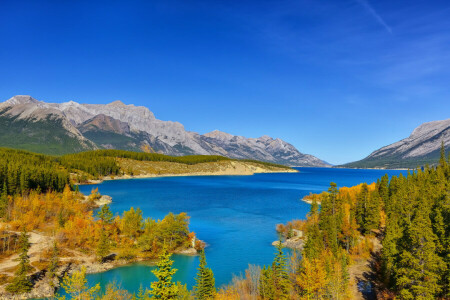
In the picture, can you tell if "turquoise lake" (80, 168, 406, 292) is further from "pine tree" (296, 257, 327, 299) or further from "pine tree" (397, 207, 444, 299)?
"pine tree" (397, 207, 444, 299)

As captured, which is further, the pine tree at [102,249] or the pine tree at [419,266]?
the pine tree at [102,249]

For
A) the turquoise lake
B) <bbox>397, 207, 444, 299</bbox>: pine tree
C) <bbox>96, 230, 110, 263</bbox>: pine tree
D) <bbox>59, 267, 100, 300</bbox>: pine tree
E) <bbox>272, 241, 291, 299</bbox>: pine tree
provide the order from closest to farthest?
<bbox>59, 267, 100, 300</bbox>: pine tree → <bbox>397, 207, 444, 299</bbox>: pine tree → <bbox>272, 241, 291, 299</bbox>: pine tree → the turquoise lake → <bbox>96, 230, 110, 263</bbox>: pine tree

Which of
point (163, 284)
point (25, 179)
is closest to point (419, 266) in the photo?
point (163, 284)

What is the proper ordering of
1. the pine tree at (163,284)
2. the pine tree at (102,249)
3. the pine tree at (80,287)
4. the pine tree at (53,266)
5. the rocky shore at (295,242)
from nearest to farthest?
1. the pine tree at (163,284)
2. the pine tree at (80,287)
3. the pine tree at (53,266)
4. the pine tree at (102,249)
5. the rocky shore at (295,242)

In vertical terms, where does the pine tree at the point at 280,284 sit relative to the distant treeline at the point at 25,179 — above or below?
below

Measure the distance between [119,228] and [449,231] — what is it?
65.6m

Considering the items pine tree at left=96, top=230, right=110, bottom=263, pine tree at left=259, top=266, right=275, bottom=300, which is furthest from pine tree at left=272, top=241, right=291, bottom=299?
pine tree at left=96, top=230, right=110, bottom=263

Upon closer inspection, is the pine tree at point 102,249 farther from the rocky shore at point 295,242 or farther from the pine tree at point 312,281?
the rocky shore at point 295,242

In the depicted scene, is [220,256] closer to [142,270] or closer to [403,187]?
[142,270]

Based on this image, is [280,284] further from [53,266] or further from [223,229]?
[223,229]

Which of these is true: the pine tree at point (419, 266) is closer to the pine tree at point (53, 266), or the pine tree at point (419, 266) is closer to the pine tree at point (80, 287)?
the pine tree at point (80, 287)

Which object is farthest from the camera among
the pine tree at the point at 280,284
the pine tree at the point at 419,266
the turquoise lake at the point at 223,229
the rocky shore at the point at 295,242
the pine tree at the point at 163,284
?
the rocky shore at the point at 295,242

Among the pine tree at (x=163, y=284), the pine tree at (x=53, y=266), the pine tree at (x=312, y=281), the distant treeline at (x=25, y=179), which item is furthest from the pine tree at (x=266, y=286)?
the distant treeline at (x=25, y=179)

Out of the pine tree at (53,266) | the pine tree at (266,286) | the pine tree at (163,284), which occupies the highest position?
the pine tree at (163,284)
